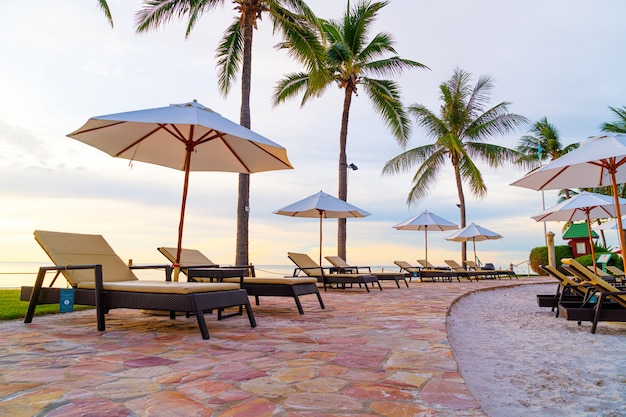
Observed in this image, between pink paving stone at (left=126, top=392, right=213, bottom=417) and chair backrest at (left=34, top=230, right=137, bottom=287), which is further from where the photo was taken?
chair backrest at (left=34, top=230, right=137, bottom=287)

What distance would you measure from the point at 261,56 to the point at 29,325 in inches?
493

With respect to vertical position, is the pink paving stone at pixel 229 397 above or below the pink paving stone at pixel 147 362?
below

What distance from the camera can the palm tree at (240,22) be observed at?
11172 millimetres

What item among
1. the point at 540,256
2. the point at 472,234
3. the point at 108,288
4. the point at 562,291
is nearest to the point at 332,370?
the point at 108,288

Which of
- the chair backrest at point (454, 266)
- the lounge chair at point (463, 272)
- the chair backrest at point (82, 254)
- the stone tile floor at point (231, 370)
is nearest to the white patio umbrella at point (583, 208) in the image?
the lounge chair at point (463, 272)

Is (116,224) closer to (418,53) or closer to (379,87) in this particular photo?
(379,87)

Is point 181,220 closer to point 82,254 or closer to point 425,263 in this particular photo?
point 82,254

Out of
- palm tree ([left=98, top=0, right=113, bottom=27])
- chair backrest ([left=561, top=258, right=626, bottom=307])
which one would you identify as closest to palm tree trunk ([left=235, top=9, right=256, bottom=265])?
palm tree ([left=98, top=0, right=113, bottom=27])

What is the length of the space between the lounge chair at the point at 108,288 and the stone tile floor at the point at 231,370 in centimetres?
Result: 25

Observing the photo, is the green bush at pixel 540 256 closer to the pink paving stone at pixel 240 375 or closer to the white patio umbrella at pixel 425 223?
the white patio umbrella at pixel 425 223

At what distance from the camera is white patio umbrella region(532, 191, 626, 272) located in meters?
9.76

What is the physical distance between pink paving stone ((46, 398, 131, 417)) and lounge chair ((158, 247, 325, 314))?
2961mm

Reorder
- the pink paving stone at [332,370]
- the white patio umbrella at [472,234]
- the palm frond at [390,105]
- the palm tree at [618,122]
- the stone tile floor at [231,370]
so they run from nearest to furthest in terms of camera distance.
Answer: the stone tile floor at [231,370] < the pink paving stone at [332,370] < the palm frond at [390,105] < the white patio umbrella at [472,234] < the palm tree at [618,122]

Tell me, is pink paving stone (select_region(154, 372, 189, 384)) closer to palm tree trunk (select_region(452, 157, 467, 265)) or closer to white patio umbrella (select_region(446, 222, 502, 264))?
white patio umbrella (select_region(446, 222, 502, 264))
